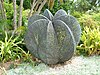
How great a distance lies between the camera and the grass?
543 centimetres

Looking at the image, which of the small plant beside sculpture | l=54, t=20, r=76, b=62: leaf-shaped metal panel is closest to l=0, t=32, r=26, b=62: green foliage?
the small plant beside sculpture

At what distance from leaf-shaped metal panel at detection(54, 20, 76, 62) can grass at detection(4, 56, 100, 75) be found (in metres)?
0.27

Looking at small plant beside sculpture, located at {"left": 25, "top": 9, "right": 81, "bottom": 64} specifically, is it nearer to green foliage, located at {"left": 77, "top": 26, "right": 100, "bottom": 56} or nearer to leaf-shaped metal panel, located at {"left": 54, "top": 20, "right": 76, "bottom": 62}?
leaf-shaped metal panel, located at {"left": 54, "top": 20, "right": 76, "bottom": 62}

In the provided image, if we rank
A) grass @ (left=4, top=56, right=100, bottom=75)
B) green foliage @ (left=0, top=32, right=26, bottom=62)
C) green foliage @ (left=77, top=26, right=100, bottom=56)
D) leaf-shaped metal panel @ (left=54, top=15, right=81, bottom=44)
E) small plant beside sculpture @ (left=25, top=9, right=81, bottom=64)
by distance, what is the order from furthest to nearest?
green foliage @ (left=77, top=26, right=100, bottom=56) < leaf-shaped metal panel @ (left=54, top=15, right=81, bottom=44) < green foliage @ (left=0, top=32, right=26, bottom=62) < small plant beside sculpture @ (left=25, top=9, right=81, bottom=64) < grass @ (left=4, top=56, right=100, bottom=75)

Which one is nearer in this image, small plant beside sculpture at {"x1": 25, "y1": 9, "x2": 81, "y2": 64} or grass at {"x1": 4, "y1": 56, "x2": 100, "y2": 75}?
grass at {"x1": 4, "y1": 56, "x2": 100, "y2": 75}

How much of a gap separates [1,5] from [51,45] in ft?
7.41

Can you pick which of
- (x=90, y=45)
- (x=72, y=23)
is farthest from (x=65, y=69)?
(x=90, y=45)

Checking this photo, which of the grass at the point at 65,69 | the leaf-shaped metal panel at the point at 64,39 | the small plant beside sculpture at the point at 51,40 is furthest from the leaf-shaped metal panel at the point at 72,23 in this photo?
the grass at the point at 65,69

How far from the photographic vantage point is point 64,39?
5.68 meters

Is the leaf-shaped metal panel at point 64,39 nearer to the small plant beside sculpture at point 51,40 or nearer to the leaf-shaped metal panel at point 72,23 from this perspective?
the small plant beside sculpture at point 51,40

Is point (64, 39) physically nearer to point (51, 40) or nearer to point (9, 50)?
point (51, 40)

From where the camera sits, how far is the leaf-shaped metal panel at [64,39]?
5.64m

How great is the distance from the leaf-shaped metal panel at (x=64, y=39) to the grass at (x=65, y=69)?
273mm

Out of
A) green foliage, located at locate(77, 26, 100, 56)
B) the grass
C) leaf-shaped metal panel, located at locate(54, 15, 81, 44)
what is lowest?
the grass
